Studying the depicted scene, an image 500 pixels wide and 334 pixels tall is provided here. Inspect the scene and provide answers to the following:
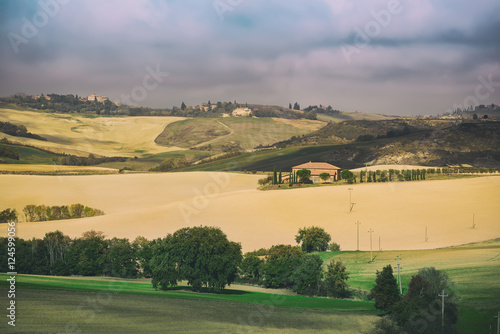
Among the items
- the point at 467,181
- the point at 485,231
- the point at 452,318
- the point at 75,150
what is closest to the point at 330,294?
the point at 452,318

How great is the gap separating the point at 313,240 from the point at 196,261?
24.2 meters

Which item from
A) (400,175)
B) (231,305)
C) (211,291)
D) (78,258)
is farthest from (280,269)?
→ (400,175)

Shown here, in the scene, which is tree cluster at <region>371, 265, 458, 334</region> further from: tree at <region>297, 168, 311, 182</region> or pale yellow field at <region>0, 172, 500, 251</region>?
tree at <region>297, 168, 311, 182</region>

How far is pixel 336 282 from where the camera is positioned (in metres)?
54.4

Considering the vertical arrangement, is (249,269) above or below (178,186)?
below

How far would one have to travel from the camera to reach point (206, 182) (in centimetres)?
A: 13825

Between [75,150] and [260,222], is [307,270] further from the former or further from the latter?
[75,150]

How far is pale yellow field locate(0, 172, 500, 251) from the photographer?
7831 cm

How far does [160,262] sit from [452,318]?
2950 cm

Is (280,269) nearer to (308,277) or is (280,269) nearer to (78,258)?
(308,277)

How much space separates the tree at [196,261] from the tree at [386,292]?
1552 centimetres

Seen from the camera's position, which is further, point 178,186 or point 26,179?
point 178,186

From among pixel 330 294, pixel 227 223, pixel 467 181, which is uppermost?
pixel 467 181

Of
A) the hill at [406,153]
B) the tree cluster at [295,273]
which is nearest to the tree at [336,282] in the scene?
the tree cluster at [295,273]
